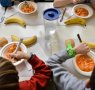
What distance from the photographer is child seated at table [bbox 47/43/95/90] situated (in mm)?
1125

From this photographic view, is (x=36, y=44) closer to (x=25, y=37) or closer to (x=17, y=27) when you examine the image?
(x=25, y=37)

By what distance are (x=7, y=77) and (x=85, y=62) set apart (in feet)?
1.76

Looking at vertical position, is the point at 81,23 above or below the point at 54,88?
above

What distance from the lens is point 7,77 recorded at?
87 centimetres

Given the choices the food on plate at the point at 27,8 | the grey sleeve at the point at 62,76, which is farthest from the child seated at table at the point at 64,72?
the food on plate at the point at 27,8

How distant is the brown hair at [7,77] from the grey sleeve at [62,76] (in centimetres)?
33

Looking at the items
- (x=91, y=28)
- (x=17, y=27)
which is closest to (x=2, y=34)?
(x=17, y=27)

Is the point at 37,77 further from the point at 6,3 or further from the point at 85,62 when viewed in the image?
the point at 6,3

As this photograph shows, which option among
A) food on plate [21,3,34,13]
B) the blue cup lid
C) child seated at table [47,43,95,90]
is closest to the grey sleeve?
child seated at table [47,43,95,90]

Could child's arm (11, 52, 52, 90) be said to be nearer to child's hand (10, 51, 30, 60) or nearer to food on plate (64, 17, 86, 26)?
child's hand (10, 51, 30, 60)

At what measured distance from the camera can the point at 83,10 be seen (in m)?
1.60

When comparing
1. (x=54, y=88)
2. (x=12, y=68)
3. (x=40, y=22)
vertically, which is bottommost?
(x=54, y=88)

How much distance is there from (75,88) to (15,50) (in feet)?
1.40

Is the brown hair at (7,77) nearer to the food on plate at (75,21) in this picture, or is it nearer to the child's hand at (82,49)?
the child's hand at (82,49)
